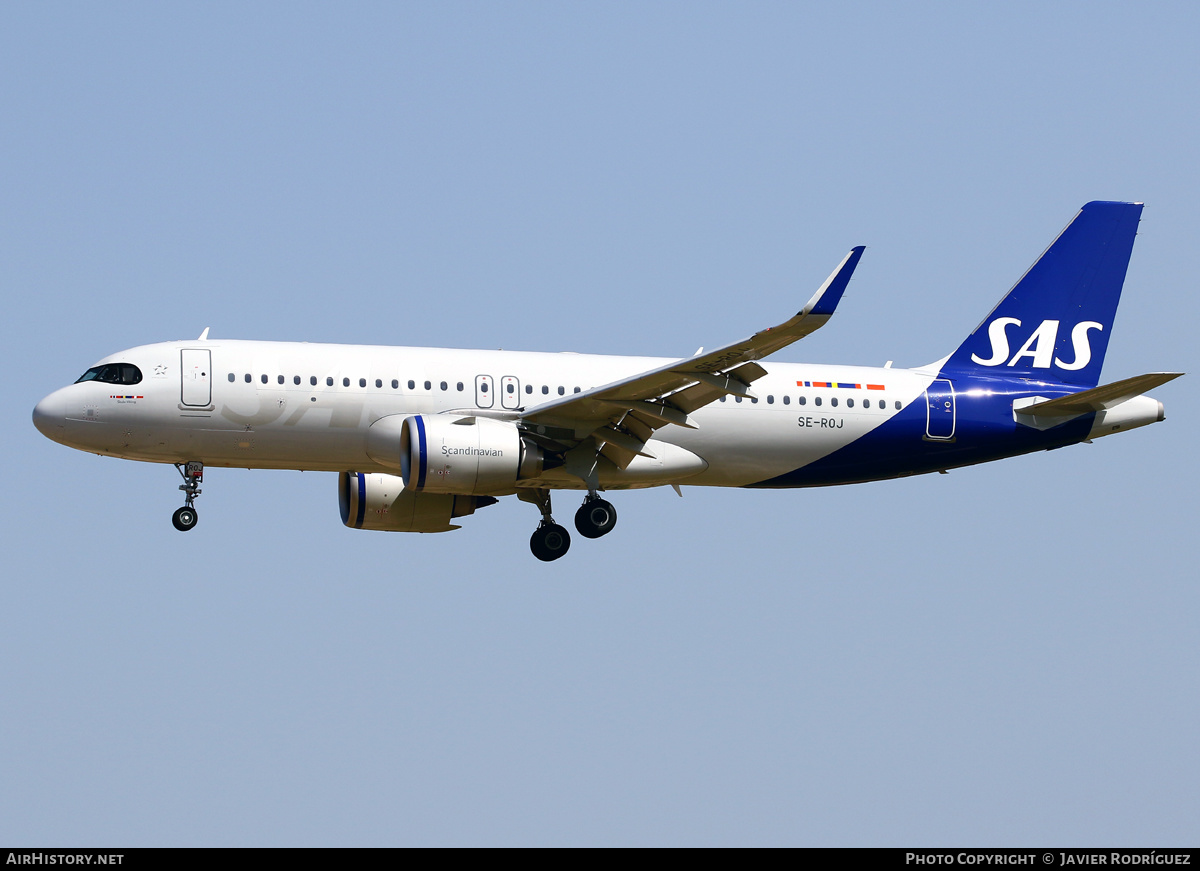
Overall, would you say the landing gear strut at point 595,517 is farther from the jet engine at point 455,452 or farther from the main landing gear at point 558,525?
the jet engine at point 455,452

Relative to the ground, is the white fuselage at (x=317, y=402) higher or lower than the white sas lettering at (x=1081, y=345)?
lower

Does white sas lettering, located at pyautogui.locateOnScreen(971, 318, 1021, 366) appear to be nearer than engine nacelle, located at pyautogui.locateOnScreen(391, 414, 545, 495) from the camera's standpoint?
No

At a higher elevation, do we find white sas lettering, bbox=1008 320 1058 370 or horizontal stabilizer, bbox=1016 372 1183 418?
white sas lettering, bbox=1008 320 1058 370

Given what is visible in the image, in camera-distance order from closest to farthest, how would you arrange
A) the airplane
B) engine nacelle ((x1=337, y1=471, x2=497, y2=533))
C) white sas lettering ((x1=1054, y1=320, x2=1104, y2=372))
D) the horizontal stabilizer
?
the airplane → the horizontal stabilizer → engine nacelle ((x1=337, y1=471, x2=497, y2=533)) → white sas lettering ((x1=1054, y1=320, x2=1104, y2=372))

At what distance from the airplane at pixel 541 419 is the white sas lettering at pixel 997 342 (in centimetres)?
13

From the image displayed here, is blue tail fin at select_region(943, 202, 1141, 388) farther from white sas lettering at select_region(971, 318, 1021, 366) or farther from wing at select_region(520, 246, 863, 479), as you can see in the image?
wing at select_region(520, 246, 863, 479)

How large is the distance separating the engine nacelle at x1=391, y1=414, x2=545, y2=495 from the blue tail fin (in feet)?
37.7

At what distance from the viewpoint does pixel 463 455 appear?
33062 millimetres

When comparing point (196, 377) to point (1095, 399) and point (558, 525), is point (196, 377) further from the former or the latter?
point (1095, 399)

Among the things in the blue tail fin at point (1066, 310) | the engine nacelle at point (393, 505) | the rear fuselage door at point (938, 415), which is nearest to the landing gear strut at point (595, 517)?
the engine nacelle at point (393, 505)

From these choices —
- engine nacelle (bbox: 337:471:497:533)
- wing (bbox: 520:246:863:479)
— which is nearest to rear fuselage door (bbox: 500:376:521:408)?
wing (bbox: 520:246:863:479)

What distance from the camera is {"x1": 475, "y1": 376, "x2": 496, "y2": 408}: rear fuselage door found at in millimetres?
34812

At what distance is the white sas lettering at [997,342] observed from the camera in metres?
39.2
